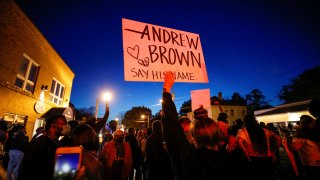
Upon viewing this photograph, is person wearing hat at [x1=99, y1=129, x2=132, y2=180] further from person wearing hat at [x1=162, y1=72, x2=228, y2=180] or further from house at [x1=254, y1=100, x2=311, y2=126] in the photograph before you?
house at [x1=254, y1=100, x2=311, y2=126]

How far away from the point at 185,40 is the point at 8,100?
9440 mm

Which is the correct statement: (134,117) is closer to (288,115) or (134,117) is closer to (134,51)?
(288,115)

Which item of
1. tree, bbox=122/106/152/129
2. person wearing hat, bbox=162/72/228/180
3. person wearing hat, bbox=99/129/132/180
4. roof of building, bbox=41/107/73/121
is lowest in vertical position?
person wearing hat, bbox=99/129/132/180

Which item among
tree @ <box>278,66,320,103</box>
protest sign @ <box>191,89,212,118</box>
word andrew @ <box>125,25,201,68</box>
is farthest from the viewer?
tree @ <box>278,66,320,103</box>

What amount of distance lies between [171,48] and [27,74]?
10483mm

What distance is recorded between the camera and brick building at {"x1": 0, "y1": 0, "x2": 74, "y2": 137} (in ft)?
27.2

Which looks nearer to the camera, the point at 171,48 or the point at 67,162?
the point at 67,162

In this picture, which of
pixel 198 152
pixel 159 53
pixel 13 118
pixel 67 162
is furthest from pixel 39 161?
pixel 13 118

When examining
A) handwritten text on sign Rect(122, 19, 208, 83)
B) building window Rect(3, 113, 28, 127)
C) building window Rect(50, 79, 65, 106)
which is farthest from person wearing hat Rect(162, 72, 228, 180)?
building window Rect(50, 79, 65, 106)

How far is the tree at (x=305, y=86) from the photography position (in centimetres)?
4134

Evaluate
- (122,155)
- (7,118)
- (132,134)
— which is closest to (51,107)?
(7,118)

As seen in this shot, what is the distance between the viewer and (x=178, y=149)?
5.90 feet

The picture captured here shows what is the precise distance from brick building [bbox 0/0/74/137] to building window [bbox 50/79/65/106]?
0.08m

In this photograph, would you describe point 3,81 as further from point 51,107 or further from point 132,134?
point 132,134
